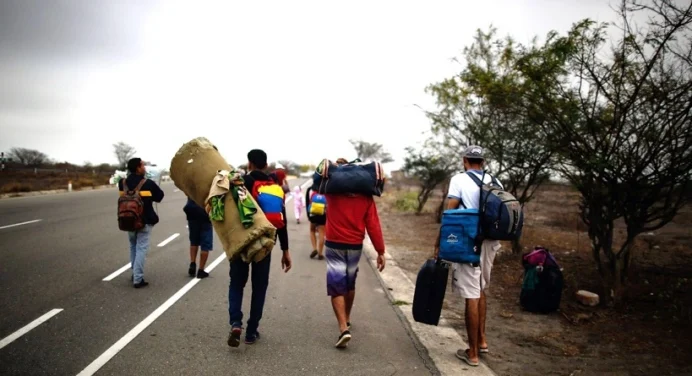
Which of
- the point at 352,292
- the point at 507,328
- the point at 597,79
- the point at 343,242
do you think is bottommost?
the point at 507,328

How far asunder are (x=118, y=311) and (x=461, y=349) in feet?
13.3

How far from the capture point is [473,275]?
13.5 feet

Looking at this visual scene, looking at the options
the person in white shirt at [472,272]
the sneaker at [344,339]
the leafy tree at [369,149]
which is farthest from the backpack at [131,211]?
the leafy tree at [369,149]

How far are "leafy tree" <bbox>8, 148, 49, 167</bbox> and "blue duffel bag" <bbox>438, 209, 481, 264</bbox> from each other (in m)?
70.0

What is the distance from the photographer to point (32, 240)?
30.2 feet

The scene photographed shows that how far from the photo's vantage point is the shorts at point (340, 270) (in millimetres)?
4375

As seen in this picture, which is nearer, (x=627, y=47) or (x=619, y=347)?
(x=619, y=347)

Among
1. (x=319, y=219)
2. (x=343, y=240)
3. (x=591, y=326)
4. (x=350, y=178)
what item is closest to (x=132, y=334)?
(x=343, y=240)

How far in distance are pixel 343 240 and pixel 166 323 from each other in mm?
2291

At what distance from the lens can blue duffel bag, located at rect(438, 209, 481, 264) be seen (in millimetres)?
4000

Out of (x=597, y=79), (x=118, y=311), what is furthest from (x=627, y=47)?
(x=118, y=311)

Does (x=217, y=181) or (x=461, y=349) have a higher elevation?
(x=217, y=181)

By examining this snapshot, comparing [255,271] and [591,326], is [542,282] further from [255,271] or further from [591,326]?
[255,271]

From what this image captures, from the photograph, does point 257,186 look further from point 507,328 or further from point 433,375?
point 507,328
